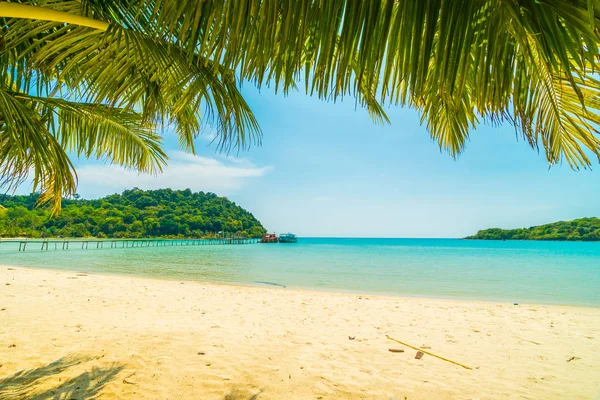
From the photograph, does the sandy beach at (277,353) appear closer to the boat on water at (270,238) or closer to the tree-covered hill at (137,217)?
the tree-covered hill at (137,217)

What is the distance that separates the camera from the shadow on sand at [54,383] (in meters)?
2.31

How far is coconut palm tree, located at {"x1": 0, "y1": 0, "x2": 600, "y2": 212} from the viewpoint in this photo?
2.58ft

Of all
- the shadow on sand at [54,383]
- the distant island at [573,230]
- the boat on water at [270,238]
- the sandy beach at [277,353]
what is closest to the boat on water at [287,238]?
the boat on water at [270,238]

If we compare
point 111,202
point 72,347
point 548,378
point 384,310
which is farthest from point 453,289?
point 111,202

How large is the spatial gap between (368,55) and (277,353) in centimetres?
343

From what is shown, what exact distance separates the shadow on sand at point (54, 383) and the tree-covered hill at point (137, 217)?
2364 centimetres

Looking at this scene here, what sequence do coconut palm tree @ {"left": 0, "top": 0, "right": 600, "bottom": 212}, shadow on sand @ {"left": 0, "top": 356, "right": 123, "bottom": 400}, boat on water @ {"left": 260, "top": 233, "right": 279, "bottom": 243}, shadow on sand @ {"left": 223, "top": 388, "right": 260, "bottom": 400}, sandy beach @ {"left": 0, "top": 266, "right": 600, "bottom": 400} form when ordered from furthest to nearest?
boat on water @ {"left": 260, "top": 233, "right": 279, "bottom": 243}
sandy beach @ {"left": 0, "top": 266, "right": 600, "bottom": 400}
shadow on sand @ {"left": 223, "top": 388, "right": 260, "bottom": 400}
shadow on sand @ {"left": 0, "top": 356, "right": 123, "bottom": 400}
coconut palm tree @ {"left": 0, "top": 0, "right": 600, "bottom": 212}

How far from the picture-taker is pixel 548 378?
3141mm

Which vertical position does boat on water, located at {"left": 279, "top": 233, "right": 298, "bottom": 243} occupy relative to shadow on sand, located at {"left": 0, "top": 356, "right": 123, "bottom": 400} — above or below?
below

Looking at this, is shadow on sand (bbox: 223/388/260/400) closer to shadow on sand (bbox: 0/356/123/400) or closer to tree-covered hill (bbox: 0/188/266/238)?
shadow on sand (bbox: 0/356/123/400)

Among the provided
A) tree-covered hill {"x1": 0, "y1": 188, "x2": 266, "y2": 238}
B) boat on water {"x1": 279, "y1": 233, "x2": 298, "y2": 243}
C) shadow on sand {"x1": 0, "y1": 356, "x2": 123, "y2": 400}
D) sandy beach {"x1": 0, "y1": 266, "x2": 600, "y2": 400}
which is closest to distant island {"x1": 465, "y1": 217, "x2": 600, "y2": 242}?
boat on water {"x1": 279, "y1": 233, "x2": 298, "y2": 243}

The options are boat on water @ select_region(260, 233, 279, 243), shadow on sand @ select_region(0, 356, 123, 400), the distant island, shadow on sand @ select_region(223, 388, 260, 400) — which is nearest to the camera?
shadow on sand @ select_region(0, 356, 123, 400)

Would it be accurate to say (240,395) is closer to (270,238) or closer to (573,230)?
(270,238)

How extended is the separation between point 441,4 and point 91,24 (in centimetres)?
146
